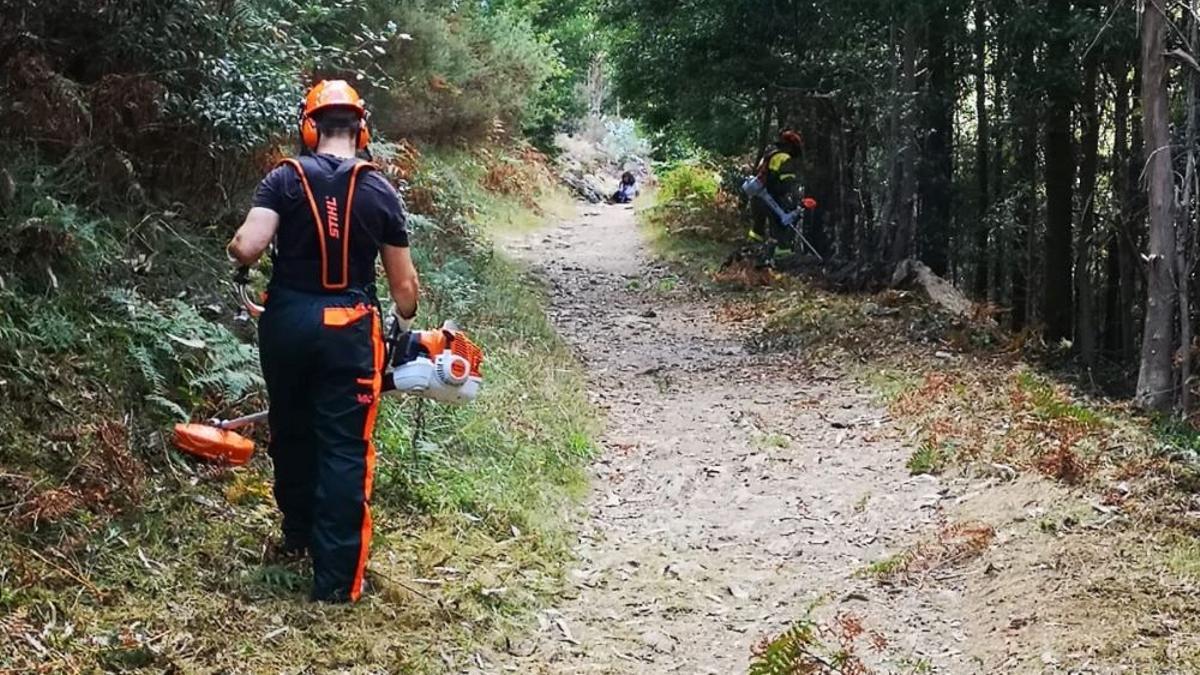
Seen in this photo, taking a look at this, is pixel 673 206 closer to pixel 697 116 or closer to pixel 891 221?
pixel 697 116

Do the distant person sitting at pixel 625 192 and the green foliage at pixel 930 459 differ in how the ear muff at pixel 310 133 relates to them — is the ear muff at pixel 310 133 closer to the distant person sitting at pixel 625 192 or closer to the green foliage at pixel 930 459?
the green foliage at pixel 930 459

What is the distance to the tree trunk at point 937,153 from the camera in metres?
13.2

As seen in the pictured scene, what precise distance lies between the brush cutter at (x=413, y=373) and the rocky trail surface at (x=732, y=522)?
1.17 meters

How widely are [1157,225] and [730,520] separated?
455 centimetres

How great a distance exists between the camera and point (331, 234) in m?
4.60

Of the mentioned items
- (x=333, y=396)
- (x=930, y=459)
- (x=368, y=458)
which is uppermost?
(x=333, y=396)

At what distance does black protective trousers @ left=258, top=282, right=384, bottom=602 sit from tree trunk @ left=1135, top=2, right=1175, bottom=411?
671 centimetres

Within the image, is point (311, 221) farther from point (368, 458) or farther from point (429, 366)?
point (368, 458)

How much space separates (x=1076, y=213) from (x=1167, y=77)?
23.2 feet

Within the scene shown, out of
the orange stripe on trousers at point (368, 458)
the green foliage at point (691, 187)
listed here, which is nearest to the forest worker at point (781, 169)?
the green foliage at point (691, 187)

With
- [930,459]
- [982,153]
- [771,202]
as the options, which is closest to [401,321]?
[930,459]

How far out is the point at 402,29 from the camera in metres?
15.1

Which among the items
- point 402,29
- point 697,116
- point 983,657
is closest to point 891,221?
point 697,116

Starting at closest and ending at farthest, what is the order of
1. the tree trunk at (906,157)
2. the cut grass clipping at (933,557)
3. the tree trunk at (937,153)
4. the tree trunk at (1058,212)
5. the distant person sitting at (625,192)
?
1. the cut grass clipping at (933,557)
2. the tree trunk at (906,157)
3. the tree trunk at (1058,212)
4. the tree trunk at (937,153)
5. the distant person sitting at (625,192)
